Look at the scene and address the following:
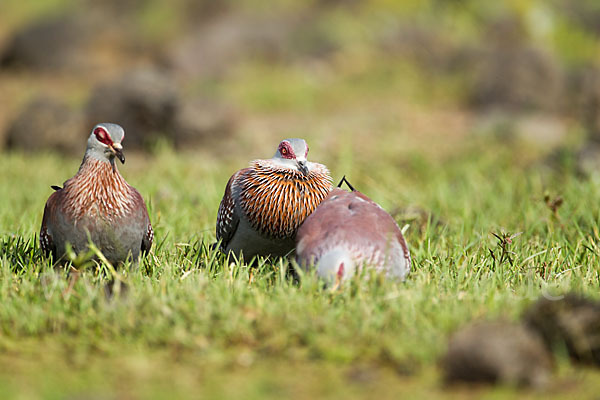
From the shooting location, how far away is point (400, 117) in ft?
34.9

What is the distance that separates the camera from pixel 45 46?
15484 millimetres

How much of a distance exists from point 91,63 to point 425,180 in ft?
35.0

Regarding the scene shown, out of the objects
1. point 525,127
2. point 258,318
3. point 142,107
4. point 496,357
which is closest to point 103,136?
point 258,318

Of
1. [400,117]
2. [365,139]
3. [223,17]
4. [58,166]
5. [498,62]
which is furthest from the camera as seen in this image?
[223,17]

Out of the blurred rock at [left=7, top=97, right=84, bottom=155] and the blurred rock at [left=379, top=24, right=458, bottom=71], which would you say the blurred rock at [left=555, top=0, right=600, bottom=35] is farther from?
the blurred rock at [left=7, top=97, right=84, bottom=155]

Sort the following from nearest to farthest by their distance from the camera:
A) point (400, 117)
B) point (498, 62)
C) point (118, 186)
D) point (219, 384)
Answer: point (219, 384) < point (118, 186) < point (400, 117) < point (498, 62)

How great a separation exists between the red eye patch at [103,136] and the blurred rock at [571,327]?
6.70 feet

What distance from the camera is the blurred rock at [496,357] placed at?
2309 millimetres

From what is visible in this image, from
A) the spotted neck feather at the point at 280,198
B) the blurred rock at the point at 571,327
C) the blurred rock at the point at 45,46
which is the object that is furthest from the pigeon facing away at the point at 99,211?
the blurred rock at the point at 45,46

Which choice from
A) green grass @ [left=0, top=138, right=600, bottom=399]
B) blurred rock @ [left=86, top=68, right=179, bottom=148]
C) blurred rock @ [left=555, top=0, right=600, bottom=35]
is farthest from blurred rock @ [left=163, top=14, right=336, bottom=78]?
green grass @ [left=0, top=138, right=600, bottom=399]

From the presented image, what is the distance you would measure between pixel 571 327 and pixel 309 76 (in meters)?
11.2

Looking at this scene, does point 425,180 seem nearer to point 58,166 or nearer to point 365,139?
point 365,139

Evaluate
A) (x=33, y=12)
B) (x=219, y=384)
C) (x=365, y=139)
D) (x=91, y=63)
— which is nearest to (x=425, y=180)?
(x=365, y=139)

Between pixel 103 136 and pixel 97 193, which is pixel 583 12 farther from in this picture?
pixel 97 193
